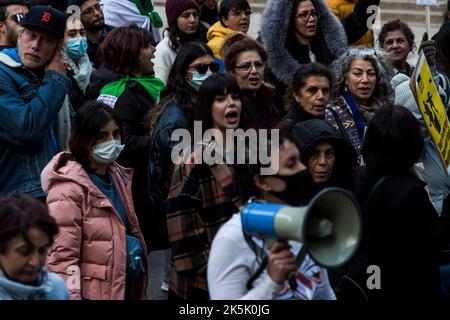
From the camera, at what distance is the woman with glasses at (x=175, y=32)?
9.38 metres

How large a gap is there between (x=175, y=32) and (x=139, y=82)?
61.7 inches

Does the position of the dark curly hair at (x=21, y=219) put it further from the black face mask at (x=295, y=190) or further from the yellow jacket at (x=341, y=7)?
the yellow jacket at (x=341, y=7)

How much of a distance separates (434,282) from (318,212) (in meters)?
1.62

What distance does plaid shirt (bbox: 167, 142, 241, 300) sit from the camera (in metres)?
5.64

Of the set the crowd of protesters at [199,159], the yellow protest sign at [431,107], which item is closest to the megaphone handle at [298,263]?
the crowd of protesters at [199,159]

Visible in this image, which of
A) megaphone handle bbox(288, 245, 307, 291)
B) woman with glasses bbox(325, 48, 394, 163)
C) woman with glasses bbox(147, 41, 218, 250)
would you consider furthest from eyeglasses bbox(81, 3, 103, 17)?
megaphone handle bbox(288, 245, 307, 291)

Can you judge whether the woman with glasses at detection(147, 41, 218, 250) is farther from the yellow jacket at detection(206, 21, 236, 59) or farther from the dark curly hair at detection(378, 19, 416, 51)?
the dark curly hair at detection(378, 19, 416, 51)

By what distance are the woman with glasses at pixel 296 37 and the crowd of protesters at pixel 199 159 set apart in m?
0.01

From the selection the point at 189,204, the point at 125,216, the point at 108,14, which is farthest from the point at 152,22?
the point at 189,204

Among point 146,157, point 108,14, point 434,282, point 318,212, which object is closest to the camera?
point 318,212

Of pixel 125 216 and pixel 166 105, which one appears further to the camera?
pixel 166 105
